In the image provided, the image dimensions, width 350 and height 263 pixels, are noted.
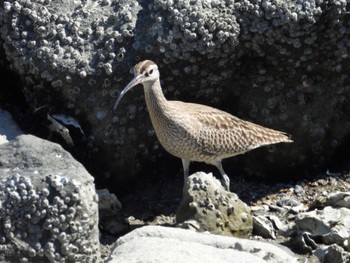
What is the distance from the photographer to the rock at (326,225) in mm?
8336

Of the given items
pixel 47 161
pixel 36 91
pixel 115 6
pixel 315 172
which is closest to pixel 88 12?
pixel 115 6

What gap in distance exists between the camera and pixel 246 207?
28.8 feet

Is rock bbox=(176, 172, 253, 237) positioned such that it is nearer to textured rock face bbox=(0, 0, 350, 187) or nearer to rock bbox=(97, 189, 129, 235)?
rock bbox=(97, 189, 129, 235)

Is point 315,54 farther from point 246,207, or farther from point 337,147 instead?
point 246,207

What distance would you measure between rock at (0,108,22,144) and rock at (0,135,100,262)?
151 cm

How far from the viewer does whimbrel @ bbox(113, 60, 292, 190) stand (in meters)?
9.22

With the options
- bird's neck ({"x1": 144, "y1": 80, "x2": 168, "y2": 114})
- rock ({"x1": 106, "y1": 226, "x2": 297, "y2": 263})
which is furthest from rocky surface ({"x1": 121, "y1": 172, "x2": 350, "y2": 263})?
rock ({"x1": 106, "y1": 226, "x2": 297, "y2": 263})

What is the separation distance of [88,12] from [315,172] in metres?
2.71

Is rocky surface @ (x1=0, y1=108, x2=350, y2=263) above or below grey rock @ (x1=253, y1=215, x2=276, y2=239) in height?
A: above

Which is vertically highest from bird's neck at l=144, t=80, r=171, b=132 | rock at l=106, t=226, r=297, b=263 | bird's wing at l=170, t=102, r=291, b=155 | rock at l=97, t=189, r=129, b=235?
bird's neck at l=144, t=80, r=171, b=132

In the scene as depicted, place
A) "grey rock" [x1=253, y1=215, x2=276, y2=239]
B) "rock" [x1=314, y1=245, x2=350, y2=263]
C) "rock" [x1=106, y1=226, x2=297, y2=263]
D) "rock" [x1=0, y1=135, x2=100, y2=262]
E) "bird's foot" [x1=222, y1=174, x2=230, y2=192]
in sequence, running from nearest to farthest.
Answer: "rock" [x1=106, y1=226, x2=297, y2=263] < "rock" [x1=0, y1=135, x2=100, y2=262] < "rock" [x1=314, y1=245, x2=350, y2=263] < "grey rock" [x1=253, y1=215, x2=276, y2=239] < "bird's foot" [x1=222, y1=174, x2=230, y2=192]

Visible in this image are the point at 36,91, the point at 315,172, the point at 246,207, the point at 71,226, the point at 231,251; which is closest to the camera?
the point at 231,251

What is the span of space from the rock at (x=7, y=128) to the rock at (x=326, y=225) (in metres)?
2.62

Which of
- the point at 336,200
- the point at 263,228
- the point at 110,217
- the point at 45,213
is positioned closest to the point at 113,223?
the point at 110,217
